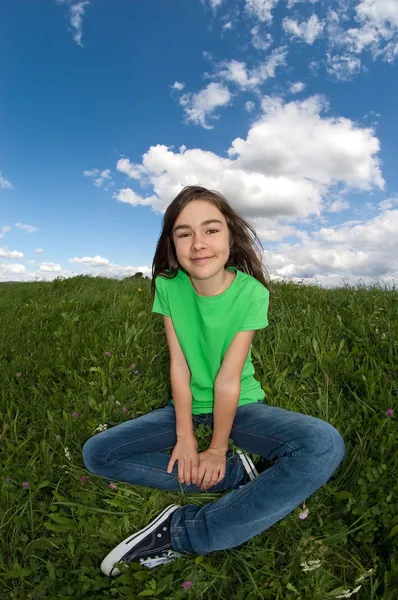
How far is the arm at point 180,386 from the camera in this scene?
10.6ft

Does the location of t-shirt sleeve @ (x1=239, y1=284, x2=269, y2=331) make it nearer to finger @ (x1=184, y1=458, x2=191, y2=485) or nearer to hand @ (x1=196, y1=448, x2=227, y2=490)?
hand @ (x1=196, y1=448, x2=227, y2=490)

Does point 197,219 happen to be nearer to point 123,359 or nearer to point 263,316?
point 263,316

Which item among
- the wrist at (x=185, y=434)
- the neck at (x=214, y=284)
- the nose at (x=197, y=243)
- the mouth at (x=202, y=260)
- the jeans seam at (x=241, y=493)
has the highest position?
the nose at (x=197, y=243)

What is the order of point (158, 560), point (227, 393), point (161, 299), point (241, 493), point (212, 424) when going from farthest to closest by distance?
point (161, 299), point (212, 424), point (227, 393), point (241, 493), point (158, 560)

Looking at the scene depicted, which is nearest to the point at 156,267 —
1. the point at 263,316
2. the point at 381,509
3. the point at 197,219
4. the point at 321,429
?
the point at 197,219

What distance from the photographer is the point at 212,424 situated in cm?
341

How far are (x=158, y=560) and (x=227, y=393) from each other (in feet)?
3.66

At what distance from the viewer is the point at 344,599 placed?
8.57ft

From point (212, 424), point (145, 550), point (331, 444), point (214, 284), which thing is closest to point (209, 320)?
point (214, 284)

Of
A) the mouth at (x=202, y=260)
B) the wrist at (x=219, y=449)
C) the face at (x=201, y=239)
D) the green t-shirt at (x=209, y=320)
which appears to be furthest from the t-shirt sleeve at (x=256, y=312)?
the wrist at (x=219, y=449)

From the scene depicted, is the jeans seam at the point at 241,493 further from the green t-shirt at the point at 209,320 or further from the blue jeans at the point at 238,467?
the green t-shirt at the point at 209,320

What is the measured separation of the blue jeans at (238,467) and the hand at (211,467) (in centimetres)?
12

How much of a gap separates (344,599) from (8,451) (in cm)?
266

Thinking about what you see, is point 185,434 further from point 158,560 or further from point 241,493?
point 158,560
